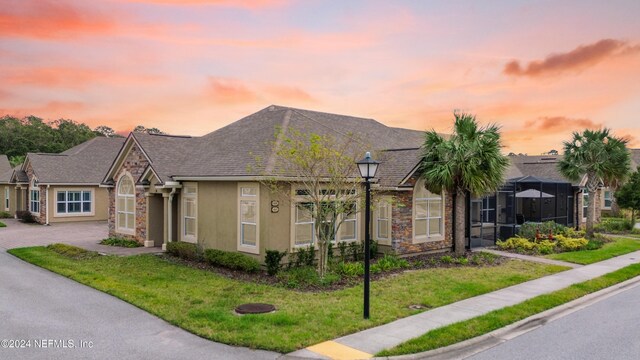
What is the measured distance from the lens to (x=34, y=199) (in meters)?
33.3

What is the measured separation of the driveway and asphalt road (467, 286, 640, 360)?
50.8ft

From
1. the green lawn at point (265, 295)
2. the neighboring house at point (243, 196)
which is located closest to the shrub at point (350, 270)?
the green lawn at point (265, 295)

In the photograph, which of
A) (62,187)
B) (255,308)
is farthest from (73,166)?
(255,308)

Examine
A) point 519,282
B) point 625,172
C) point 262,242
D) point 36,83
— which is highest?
point 36,83

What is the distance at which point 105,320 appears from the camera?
398 inches

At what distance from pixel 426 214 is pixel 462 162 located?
3.00 metres

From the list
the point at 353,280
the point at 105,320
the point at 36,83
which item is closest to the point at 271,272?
the point at 353,280

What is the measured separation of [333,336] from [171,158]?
47.3 feet

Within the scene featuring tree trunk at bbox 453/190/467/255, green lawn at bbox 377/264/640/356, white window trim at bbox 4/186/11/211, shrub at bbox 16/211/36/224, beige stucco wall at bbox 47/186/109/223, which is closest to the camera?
green lawn at bbox 377/264/640/356

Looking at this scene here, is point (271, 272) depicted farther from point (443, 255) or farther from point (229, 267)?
point (443, 255)

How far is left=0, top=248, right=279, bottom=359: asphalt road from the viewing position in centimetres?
817

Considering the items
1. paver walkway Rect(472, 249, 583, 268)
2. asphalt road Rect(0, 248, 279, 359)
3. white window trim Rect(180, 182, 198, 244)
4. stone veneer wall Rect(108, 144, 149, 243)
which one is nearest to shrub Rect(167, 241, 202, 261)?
white window trim Rect(180, 182, 198, 244)

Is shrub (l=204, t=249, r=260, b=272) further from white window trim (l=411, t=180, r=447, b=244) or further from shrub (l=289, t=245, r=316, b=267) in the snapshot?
white window trim (l=411, t=180, r=447, b=244)

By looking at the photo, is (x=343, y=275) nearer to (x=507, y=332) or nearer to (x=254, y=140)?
(x=507, y=332)
